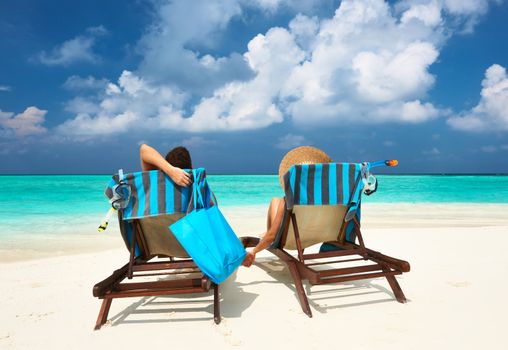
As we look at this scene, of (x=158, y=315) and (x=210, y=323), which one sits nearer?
(x=210, y=323)

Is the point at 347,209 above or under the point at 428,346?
above

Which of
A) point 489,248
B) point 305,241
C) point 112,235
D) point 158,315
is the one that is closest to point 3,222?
point 112,235

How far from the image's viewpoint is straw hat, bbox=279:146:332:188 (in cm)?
347

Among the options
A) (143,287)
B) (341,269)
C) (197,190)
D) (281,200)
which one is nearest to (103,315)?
(143,287)

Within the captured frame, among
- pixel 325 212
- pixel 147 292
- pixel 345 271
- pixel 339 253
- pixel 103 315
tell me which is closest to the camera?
pixel 147 292

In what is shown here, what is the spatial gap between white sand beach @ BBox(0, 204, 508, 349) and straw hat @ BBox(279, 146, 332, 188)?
1259 mm

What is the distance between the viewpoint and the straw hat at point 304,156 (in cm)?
347

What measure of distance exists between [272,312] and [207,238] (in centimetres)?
87

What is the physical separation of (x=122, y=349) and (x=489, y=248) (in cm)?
515

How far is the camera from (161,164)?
2.55 metres

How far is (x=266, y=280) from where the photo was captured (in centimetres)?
353

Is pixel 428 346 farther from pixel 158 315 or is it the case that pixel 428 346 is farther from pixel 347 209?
pixel 158 315

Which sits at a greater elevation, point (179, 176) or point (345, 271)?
point (179, 176)

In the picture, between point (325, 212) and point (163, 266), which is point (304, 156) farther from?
point (163, 266)
